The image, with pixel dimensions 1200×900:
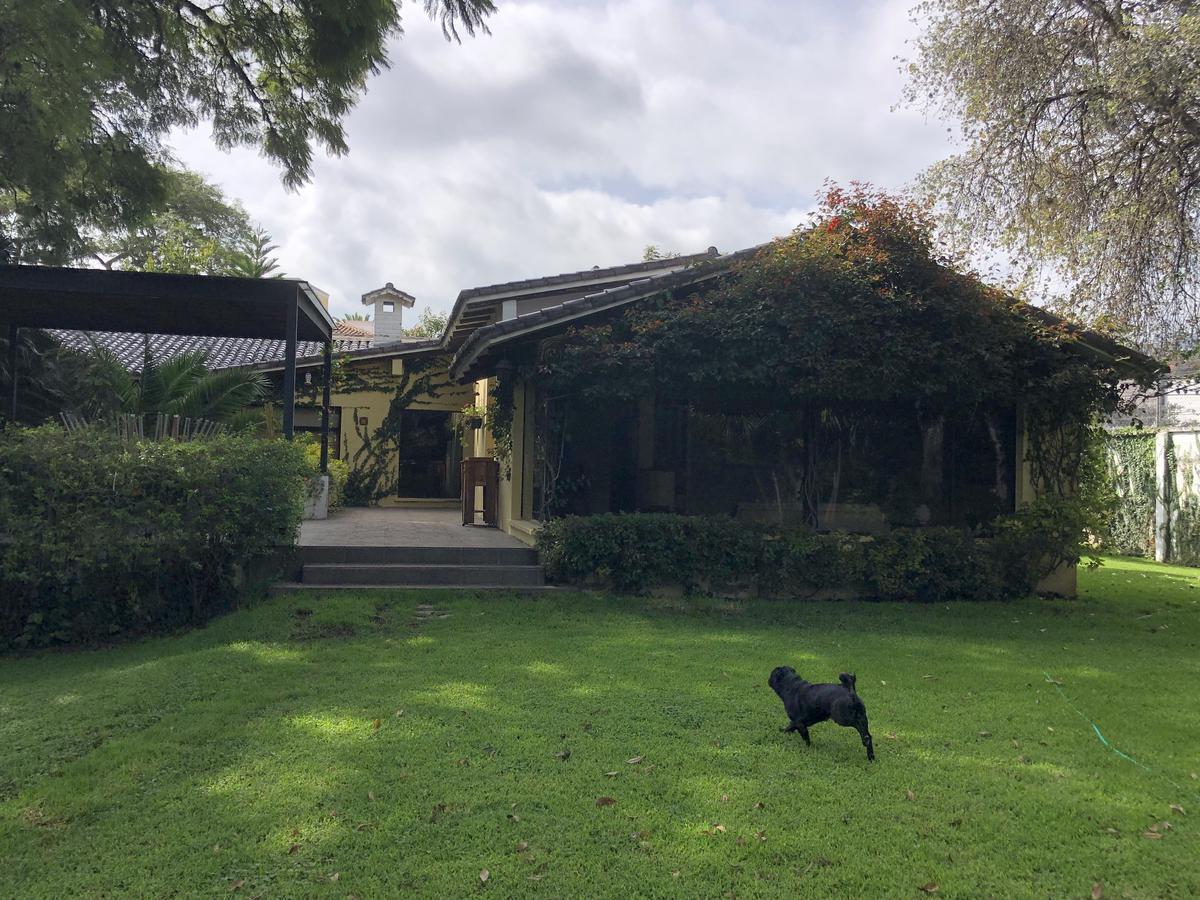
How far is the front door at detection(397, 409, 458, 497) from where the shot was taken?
1880cm

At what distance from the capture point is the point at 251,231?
110 feet

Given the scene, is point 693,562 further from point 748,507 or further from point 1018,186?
point 1018,186

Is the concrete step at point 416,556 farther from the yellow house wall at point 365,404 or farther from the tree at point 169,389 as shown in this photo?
the yellow house wall at point 365,404

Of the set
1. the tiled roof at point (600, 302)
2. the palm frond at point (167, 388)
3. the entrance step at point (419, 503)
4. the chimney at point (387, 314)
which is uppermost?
the chimney at point (387, 314)

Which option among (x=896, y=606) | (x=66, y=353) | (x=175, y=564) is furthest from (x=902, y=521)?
(x=66, y=353)

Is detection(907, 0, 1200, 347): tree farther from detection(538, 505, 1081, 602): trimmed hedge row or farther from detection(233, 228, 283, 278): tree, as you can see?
detection(233, 228, 283, 278): tree

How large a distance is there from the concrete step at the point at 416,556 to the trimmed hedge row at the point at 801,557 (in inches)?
20.3

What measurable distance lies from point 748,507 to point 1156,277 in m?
6.23

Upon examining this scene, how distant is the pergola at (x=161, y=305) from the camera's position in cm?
970

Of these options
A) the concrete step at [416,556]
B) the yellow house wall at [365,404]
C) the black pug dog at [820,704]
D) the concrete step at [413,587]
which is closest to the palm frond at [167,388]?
the concrete step at [416,556]

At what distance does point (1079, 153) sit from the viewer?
1062 cm

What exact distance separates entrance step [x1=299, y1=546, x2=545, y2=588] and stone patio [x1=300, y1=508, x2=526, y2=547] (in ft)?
0.89

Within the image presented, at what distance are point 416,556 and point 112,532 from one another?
3.09 meters

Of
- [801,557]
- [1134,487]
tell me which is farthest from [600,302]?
[1134,487]
